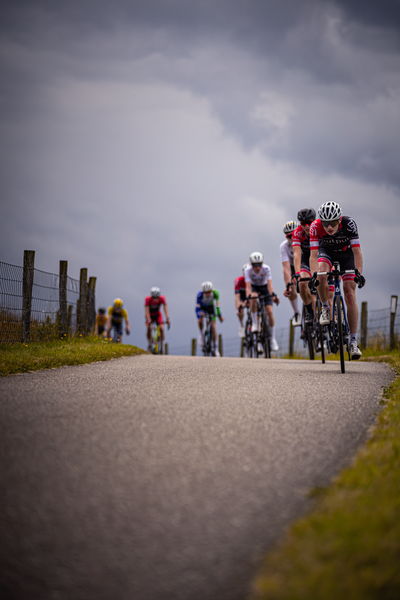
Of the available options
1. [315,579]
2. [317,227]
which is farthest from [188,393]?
[317,227]

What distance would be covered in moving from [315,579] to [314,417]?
251cm

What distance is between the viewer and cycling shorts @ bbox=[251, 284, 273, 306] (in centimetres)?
1457

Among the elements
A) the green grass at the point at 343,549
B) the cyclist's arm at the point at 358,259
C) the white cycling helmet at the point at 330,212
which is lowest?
the green grass at the point at 343,549

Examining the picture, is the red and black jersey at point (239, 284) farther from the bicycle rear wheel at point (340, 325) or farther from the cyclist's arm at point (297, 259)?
the bicycle rear wheel at point (340, 325)

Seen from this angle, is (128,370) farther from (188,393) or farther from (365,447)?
(365,447)

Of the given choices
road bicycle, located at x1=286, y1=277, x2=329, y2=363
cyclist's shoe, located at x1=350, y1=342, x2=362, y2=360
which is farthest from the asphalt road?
road bicycle, located at x1=286, y1=277, x2=329, y2=363

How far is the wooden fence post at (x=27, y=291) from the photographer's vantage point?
466 inches

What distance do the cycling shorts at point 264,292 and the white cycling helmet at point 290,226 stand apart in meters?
2.69

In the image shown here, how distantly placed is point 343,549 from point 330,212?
21.8 ft

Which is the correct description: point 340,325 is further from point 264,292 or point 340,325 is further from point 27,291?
point 27,291

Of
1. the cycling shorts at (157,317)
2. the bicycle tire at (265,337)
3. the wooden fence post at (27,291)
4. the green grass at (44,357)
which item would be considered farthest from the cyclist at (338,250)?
the cycling shorts at (157,317)

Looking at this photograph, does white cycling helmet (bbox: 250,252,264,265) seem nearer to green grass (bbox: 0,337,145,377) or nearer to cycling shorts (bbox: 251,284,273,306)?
cycling shorts (bbox: 251,284,273,306)

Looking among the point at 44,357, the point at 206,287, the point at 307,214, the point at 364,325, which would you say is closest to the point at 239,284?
the point at 206,287

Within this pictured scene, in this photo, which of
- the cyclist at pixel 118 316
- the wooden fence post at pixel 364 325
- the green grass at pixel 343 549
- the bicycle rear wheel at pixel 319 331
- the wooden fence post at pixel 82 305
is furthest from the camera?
the cyclist at pixel 118 316
